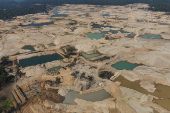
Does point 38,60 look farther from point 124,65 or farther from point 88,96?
point 124,65

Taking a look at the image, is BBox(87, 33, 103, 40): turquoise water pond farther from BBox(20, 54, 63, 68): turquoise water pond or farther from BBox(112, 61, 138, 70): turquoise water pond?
BBox(112, 61, 138, 70): turquoise water pond

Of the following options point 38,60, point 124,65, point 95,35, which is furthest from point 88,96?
point 95,35

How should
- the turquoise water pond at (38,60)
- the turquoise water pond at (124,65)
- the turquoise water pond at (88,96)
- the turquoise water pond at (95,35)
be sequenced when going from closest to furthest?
the turquoise water pond at (88,96) → the turquoise water pond at (124,65) → the turquoise water pond at (38,60) → the turquoise water pond at (95,35)

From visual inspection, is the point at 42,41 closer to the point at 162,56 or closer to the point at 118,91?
the point at 118,91

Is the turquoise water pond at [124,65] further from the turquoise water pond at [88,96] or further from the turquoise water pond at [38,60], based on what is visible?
the turquoise water pond at [38,60]

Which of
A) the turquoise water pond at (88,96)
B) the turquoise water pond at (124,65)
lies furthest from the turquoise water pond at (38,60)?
the turquoise water pond at (124,65)

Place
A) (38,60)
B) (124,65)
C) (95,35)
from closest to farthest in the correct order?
(124,65), (38,60), (95,35)
